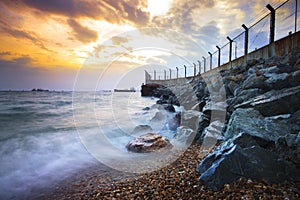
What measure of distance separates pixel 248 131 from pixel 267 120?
0.55 metres

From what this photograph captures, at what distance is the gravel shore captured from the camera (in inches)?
70.6

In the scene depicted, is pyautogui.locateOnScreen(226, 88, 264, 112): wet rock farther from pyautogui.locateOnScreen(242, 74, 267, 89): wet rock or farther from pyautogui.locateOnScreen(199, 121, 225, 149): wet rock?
pyautogui.locateOnScreen(199, 121, 225, 149): wet rock

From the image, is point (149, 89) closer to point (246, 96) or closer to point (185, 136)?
point (185, 136)

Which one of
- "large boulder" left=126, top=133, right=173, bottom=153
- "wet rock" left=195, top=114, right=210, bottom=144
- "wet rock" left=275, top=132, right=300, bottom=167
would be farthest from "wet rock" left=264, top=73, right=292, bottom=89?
"large boulder" left=126, top=133, right=173, bottom=153

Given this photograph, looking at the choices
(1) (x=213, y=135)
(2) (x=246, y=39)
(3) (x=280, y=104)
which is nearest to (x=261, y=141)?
(3) (x=280, y=104)

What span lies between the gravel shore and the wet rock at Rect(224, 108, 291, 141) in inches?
33.3

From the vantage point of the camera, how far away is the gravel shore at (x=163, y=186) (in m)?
1.79

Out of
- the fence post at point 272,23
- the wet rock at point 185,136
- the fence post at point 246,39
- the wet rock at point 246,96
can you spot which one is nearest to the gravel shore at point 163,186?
the wet rock at point 185,136

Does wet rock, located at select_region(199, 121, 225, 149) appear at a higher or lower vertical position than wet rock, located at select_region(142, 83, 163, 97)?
lower

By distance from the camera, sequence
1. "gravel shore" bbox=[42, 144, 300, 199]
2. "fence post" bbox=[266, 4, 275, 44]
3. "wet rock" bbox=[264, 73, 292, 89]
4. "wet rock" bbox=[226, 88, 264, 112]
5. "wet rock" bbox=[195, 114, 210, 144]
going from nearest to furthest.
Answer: "gravel shore" bbox=[42, 144, 300, 199]
"wet rock" bbox=[264, 73, 292, 89]
"wet rock" bbox=[226, 88, 264, 112]
"wet rock" bbox=[195, 114, 210, 144]
"fence post" bbox=[266, 4, 275, 44]

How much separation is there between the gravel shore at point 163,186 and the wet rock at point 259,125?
85 cm

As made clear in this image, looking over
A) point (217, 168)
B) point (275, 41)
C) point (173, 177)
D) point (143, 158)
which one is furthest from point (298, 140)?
point (275, 41)

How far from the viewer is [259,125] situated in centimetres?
276

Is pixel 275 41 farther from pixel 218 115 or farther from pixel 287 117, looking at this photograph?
pixel 287 117
